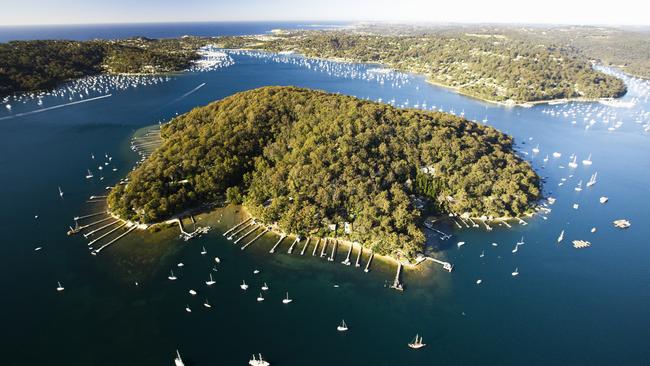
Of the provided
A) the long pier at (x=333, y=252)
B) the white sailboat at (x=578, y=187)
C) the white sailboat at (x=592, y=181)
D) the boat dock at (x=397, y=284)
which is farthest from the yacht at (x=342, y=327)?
the white sailboat at (x=592, y=181)

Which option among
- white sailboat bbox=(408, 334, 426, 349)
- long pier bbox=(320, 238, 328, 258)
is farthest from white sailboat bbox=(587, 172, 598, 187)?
white sailboat bbox=(408, 334, 426, 349)

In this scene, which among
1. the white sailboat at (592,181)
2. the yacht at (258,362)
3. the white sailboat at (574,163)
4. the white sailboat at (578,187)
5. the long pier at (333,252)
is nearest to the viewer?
the yacht at (258,362)

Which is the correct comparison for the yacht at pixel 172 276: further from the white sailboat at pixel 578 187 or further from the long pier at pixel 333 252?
the white sailboat at pixel 578 187

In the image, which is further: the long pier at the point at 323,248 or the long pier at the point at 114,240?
the long pier at the point at 323,248

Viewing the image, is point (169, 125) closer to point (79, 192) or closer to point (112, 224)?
point (79, 192)

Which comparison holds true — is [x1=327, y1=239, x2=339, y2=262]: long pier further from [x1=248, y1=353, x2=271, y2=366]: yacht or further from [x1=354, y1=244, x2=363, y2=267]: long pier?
[x1=248, y1=353, x2=271, y2=366]: yacht

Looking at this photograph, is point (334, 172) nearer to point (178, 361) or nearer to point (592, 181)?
point (178, 361)

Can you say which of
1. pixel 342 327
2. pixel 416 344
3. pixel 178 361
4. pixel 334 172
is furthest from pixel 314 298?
pixel 334 172
